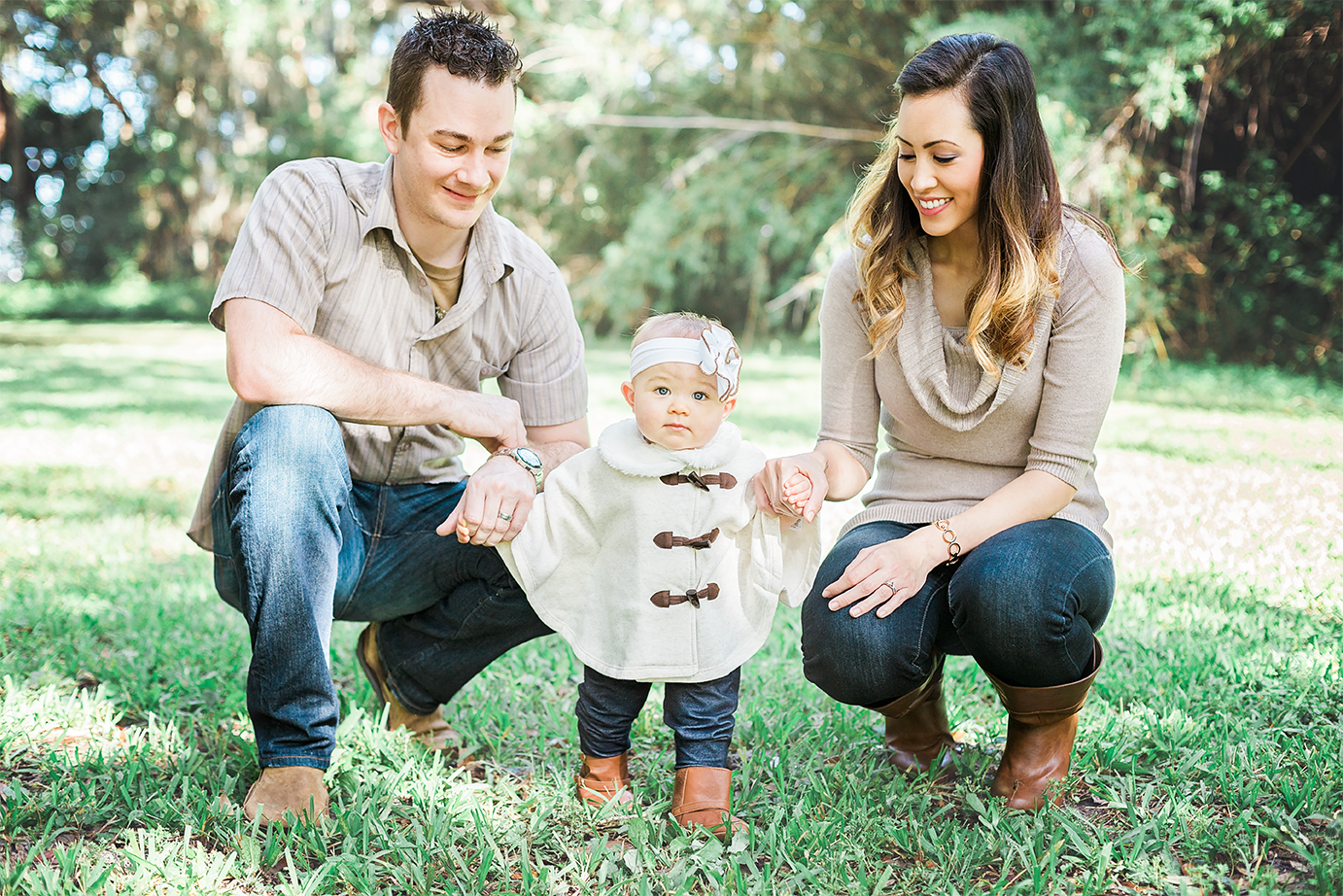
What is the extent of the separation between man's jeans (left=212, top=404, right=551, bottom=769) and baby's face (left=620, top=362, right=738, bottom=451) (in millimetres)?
549

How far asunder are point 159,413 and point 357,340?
6.41 m

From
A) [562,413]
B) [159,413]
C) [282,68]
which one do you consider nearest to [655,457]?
[562,413]

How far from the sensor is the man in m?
2.04

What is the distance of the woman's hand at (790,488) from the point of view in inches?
81.8

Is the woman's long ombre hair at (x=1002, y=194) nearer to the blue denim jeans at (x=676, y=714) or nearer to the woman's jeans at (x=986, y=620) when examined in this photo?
the woman's jeans at (x=986, y=620)

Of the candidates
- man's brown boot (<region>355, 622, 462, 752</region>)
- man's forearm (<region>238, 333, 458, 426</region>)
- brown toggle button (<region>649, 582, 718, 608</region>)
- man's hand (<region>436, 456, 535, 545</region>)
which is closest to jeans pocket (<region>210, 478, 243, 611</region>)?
man's forearm (<region>238, 333, 458, 426</region>)

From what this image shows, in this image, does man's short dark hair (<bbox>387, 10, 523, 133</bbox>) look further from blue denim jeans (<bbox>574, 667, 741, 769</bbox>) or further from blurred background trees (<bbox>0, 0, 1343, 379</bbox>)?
blurred background trees (<bbox>0, 0, 1343, 379</bbox>)

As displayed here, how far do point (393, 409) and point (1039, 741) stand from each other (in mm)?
1513

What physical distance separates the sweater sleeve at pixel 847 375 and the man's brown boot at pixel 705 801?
2.55 ft

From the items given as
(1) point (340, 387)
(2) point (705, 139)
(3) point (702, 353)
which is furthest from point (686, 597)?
(2) point (705, 139)

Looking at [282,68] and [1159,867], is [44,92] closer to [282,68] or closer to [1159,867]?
[282,68]

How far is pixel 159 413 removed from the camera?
799cm

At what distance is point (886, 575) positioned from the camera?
6.98 feet

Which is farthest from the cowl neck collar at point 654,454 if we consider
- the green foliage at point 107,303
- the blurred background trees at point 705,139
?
the green foliage at point 107,303
